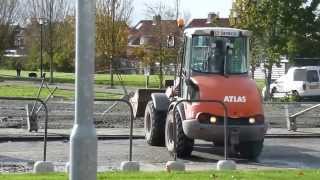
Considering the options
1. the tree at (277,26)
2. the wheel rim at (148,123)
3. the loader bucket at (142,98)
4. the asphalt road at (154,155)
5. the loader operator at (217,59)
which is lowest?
the asphalt road at (154,155)

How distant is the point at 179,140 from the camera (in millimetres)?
15781

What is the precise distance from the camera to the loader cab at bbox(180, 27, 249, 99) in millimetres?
16328

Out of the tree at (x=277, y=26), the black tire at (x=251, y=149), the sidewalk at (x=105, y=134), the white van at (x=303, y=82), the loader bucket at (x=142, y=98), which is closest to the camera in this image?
the black tire at (x=251, y=149)

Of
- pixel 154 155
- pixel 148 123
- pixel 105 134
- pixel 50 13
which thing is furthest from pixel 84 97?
pixel 50 13

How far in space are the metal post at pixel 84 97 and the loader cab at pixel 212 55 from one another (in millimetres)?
9601

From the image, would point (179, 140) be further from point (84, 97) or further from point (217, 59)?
point (84, 97)

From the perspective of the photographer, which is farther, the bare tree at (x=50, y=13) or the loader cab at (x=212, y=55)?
the bare tree at (x=50, y=13)

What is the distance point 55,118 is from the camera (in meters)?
24.0

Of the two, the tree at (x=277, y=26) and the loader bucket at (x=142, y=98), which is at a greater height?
the tree at (x=277, y=26)

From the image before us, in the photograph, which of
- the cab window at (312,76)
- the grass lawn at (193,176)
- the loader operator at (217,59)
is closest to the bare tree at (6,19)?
the cab window at (312,76)

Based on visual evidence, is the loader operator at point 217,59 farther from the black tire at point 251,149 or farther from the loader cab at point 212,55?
the black tire at point 251,149

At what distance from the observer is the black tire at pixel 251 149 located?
16125mm

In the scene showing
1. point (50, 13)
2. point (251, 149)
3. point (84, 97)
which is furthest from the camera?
point (50, 13)

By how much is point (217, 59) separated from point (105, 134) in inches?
206
